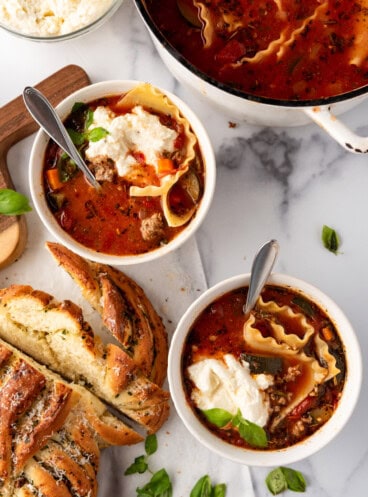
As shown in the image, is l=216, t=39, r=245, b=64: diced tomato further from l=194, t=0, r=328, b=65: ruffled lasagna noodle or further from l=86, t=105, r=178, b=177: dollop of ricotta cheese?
l=86, t=105, r=178, b=177: dollop of ricotta cheese

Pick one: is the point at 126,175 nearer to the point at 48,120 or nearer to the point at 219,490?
the point at 48,120

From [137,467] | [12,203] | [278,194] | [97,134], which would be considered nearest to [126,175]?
[97,134]

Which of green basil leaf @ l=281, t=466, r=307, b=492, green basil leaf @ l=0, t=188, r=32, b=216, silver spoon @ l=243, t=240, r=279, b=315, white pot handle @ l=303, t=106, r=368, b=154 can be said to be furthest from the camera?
green basil leaf @ l=281, t=466, r=307, b=492

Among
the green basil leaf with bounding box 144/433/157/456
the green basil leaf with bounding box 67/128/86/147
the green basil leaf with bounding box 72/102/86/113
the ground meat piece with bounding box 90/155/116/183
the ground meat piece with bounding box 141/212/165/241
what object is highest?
the green basil leaf with bounding box 72/102/86/113

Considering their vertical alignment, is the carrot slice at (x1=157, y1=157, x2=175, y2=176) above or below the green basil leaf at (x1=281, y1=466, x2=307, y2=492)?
above

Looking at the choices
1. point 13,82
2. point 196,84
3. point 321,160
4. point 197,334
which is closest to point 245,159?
point 321,160

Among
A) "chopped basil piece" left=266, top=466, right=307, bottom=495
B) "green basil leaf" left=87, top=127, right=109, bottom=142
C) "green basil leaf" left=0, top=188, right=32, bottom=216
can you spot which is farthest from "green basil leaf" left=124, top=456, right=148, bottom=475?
"green basil leaf" left=87, top=127, right=109, bottom=142

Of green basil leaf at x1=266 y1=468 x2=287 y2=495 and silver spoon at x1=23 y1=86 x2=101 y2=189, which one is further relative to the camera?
green basil leaf at x1=266 y1=468 x2=287 y2=495
